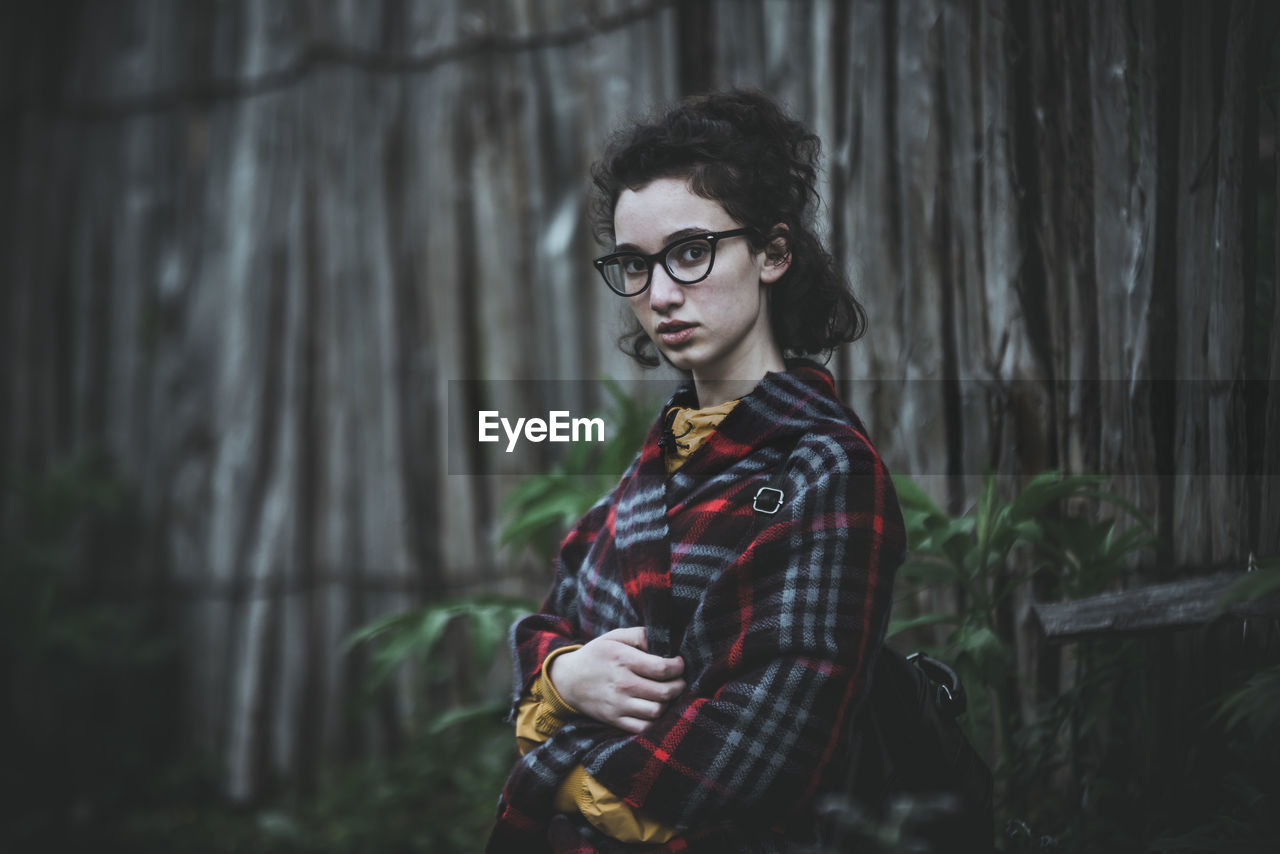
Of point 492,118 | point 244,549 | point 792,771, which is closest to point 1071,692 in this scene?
point 792,771

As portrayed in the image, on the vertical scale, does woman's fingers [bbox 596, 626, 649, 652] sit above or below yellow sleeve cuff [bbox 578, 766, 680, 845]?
above

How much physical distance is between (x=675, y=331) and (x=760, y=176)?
29cm

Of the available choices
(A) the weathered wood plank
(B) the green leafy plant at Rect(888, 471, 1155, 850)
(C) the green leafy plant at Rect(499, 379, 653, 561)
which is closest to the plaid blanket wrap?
(A) the weathered wood plank

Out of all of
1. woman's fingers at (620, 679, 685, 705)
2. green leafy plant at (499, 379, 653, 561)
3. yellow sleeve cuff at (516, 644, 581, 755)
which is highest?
green leafy plant at (499, 379, 653, 561)

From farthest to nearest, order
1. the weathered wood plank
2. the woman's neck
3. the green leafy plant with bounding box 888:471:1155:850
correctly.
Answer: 1. the green leafy plant with bounding box 888:471:1155:850
2. the woman's neck
3. the weathered wood plank

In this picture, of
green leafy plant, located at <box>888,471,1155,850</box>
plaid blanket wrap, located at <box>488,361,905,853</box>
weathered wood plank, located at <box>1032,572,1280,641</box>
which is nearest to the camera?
plaid blanket wrap, located at <box>488,361,905,853</box>

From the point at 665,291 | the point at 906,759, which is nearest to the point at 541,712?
the point at 906,759

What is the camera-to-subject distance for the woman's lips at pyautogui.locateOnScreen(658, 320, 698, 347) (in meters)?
1.49

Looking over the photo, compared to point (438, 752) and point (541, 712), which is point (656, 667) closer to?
point (541, 712)

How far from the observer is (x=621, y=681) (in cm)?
141

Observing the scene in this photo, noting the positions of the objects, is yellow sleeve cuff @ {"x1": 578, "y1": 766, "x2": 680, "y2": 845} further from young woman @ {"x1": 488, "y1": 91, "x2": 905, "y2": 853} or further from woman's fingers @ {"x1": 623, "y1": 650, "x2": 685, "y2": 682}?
woman's fingers @ {"x1": 623, "y1": 650, "x2": 685, "y2": 682}

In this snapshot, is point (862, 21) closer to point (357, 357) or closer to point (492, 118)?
point (492, 118)

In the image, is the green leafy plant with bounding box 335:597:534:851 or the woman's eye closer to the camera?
the woman's eye

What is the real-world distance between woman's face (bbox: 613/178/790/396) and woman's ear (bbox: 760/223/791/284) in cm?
2
